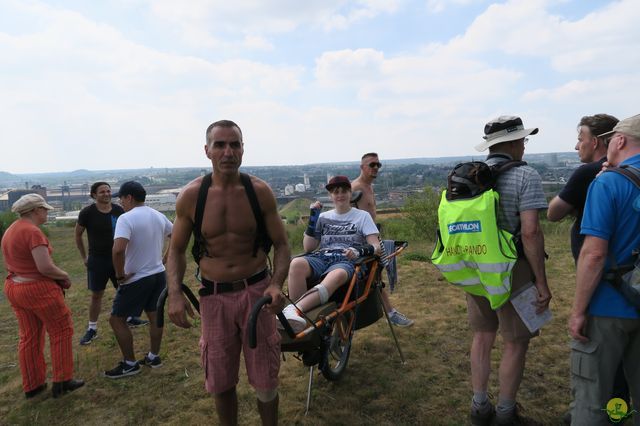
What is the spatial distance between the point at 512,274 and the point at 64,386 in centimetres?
397

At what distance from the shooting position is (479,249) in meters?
2.54

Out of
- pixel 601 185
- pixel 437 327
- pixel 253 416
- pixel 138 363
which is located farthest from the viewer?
pixel 437 327

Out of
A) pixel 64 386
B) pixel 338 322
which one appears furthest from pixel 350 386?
pixel 64 386

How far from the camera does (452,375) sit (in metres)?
3.74

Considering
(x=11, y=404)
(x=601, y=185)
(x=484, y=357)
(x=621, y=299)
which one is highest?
(x=601, y=185)

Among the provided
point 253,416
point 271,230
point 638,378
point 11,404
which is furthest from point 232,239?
point 11,404

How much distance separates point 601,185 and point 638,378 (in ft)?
3.37

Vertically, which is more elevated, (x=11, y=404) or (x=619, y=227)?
(x=619, y=227)

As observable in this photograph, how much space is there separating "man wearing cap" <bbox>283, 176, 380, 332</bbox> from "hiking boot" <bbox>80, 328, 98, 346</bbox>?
120 inches

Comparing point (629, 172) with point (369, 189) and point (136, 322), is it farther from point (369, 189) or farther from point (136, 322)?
point (136, 322)

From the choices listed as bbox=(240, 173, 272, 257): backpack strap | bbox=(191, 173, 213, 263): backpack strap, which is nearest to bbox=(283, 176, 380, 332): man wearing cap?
bbox=(240, 173, 272, 257): backpack strap

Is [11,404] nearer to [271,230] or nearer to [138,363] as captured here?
[138,363]

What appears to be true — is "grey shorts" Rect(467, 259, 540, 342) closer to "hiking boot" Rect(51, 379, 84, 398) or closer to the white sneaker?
the white sneaker

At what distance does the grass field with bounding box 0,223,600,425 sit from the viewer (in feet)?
10.8
